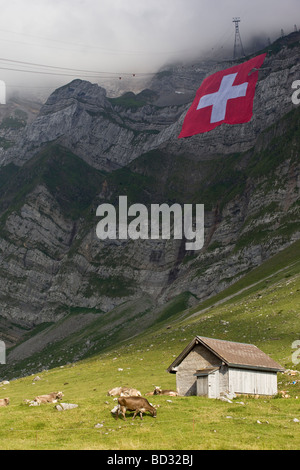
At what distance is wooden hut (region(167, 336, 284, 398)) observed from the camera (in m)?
48.0

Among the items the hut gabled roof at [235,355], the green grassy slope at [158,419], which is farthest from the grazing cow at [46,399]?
the hut gabled roof at [235,355]

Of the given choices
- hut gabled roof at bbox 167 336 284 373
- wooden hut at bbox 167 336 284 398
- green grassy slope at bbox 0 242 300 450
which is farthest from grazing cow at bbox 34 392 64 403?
wooden hut at bbox 167 336 284 398

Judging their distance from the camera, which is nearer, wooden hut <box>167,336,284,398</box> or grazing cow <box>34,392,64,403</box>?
grazing cow <box>34,392,64,403</box>

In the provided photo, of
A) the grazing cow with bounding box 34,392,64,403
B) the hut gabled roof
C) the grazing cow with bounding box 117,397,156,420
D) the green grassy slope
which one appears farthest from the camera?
the hut gabled roof

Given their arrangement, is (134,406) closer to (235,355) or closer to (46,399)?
(46,399)

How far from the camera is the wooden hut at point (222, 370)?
4803 centimetres

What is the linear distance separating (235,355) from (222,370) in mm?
2645

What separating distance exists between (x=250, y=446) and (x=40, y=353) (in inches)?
6779

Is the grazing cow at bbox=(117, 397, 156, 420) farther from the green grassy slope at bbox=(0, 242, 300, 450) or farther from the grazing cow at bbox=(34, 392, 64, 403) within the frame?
the grazing cow at bbox=(34, 392, 64, 403)

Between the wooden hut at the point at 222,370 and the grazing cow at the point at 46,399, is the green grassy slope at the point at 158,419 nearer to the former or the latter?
the grazing cow at the point at 46,399

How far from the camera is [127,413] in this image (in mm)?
36312

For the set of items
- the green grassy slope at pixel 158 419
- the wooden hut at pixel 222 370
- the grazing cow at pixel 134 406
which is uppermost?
the wooden hut at pixel 222 370

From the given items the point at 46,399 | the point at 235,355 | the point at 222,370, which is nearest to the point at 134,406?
the point at 46,399
